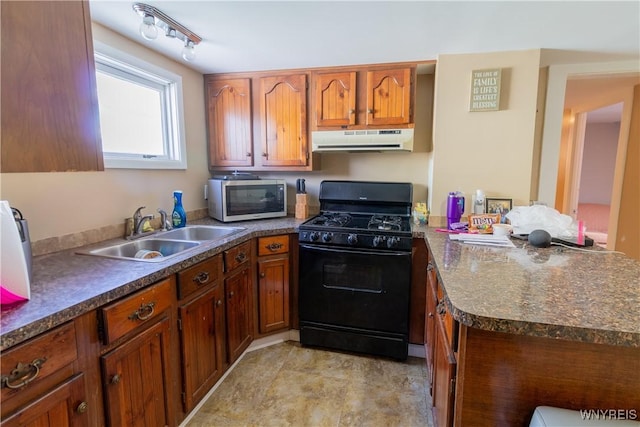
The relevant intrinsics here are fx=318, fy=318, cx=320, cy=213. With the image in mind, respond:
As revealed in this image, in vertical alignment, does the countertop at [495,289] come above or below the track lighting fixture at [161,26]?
below

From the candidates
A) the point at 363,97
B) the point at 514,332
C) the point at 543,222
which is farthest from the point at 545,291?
the point at 363,97

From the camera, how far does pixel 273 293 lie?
7.91ft

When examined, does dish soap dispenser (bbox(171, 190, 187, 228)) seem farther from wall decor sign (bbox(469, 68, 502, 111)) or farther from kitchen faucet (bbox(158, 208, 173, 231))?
wall decor sign (bbox(469, 68, 502, 111))

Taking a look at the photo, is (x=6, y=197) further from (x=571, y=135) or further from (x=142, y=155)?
(x=571, y=135)

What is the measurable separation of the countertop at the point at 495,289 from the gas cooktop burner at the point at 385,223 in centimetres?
52

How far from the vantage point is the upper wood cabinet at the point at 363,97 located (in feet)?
7.89

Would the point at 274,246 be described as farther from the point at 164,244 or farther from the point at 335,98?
the point at 335,98

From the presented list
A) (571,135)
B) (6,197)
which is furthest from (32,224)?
(571,135)

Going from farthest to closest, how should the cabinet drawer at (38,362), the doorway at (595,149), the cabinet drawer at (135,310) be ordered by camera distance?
the doorway at (595,149) < the cabinet drawer at (135,310) < the cabinet drawer at (38,362)

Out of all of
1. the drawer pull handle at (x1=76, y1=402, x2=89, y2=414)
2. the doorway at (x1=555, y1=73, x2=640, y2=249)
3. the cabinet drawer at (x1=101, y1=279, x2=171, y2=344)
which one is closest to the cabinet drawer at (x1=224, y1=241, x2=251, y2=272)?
the cabinet drawer at (x1=101, y1=279, x2=171, y2=344)

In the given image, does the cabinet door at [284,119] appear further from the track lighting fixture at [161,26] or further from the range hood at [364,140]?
the track lighting fixture at [161,26]

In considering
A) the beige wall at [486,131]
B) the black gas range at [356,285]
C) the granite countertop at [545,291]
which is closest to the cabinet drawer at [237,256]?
the black gas range at [356,285]

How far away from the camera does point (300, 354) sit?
2.38 m

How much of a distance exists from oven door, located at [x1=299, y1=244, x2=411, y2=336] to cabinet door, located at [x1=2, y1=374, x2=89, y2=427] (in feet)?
4.86
